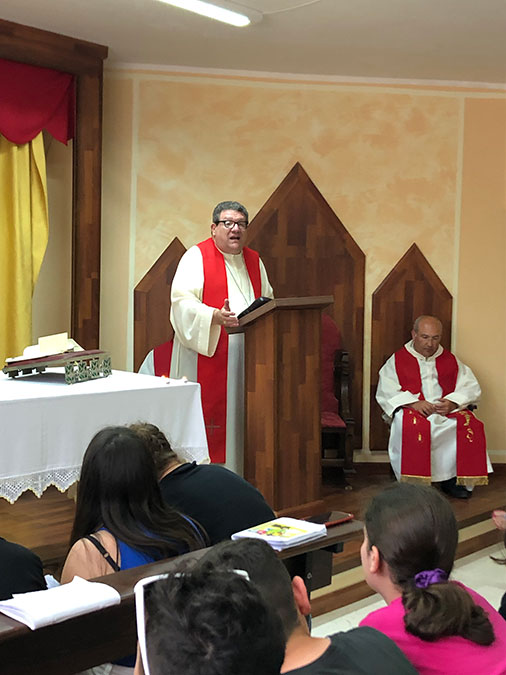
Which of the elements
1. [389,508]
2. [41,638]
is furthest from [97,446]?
[389,508]

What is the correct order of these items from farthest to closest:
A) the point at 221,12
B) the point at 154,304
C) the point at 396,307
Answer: the point at 396,307 < the point at 154,304 < the point at 221,12

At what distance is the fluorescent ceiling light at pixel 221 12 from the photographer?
176 inches

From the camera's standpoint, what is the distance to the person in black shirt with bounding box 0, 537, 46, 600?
183 cm

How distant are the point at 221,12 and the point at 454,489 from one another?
3283 millimetres

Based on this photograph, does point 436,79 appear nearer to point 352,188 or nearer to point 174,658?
point 352,188

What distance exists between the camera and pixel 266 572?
1.29 meters

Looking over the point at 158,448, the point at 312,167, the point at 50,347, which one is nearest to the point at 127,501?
the point at 158,448

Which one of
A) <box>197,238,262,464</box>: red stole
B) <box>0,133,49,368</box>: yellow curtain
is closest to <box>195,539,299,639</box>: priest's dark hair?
<box>197,238,262,464</box>: red stole

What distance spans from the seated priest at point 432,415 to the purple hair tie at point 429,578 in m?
3.96

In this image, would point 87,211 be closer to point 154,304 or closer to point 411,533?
point 154,304

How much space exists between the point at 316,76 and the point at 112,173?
5.26 ft

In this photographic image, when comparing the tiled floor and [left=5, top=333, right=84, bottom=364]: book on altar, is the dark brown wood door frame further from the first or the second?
the tiled floor

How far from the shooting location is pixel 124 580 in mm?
1872

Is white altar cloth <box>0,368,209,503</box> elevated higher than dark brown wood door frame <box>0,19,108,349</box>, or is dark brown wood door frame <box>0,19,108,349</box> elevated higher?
dark brown wood door frame <box>0,19,108,349</box>
